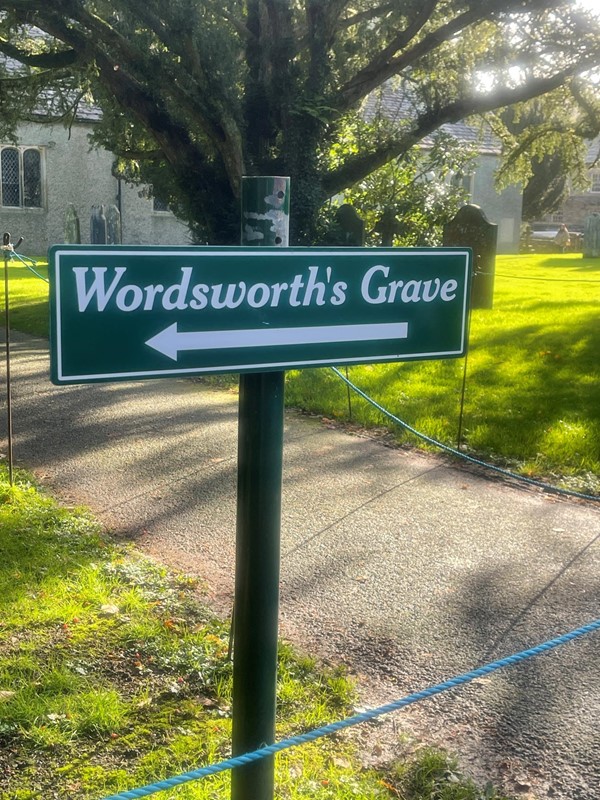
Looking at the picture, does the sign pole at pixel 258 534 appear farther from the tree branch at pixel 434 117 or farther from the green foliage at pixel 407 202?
the green foliage at pixel 407 202

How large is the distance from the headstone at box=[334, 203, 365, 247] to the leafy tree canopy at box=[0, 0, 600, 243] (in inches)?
13.9

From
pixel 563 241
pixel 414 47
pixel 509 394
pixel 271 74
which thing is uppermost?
pixel 414 47

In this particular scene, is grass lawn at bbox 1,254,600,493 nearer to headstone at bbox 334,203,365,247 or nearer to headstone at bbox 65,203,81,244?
headstone at bbox 334,203,365,247

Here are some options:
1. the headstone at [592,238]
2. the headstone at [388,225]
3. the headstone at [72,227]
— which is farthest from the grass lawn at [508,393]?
the headstone at [592,238]

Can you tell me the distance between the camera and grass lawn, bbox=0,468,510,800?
3205 mm

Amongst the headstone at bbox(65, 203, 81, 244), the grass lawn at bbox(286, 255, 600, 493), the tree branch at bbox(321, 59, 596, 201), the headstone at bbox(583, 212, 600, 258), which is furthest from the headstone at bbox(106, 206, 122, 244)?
the headstone at bbox(583, 212, 600, 258)

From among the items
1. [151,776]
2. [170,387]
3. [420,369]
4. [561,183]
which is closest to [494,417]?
[420,369]

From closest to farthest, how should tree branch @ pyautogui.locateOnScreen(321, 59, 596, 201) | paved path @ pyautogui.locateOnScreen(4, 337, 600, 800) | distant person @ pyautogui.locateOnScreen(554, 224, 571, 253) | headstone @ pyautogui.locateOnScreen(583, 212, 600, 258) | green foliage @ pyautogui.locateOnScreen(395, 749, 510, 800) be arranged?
green foliage @ pyautogui.locateOnScreen(395, 749, 510, 800) < paved path @ pyautogui.locateOnScreen(4, 337, 600, 800) < tree branch @ pyautogui.locateOnScreen(321, 59, 596, 201) < headstone @ pyautogui.locateOnScreen(583, 212, 600, 258) < distant person @ pyautogui.locateOnScreen(554, 224, 571, 253)

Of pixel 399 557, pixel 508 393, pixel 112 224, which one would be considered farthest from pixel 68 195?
pixel 399 557

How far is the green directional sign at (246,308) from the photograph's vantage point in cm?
191

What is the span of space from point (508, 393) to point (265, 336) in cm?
782

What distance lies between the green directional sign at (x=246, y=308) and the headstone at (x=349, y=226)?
Result: 11305 millimetres

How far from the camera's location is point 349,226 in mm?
13711

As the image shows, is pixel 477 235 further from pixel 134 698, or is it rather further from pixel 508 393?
pixel 134 698
